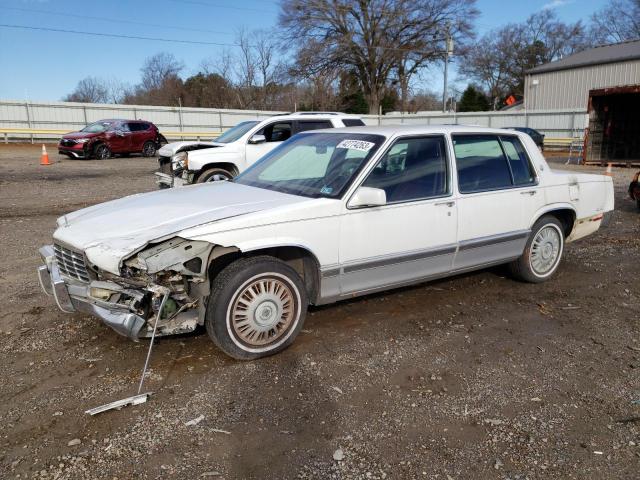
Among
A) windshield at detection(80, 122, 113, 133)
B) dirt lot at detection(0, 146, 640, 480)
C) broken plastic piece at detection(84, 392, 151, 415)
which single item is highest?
windshield at detection(80, 122, 113, 133)

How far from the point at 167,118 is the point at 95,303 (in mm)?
31987

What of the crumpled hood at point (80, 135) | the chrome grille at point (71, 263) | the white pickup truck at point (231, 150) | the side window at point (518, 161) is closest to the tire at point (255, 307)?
the chrome grille at point (71, 263)

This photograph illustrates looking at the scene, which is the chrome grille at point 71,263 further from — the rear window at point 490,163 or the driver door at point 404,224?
the rear window at point 490,163

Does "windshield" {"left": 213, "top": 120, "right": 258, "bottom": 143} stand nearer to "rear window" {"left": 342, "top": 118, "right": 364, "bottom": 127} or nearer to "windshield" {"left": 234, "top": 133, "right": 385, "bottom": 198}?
"rear window" {"left": 342, "top": 118, "right": 364, "bottom": 127}

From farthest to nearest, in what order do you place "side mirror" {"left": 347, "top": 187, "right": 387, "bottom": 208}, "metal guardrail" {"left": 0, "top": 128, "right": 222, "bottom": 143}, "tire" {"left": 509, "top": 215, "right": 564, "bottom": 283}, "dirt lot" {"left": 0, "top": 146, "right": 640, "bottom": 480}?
"metal guardrail" {"left": 0, "top": 128, "right": 222, "bottom": 143}
"tire" {"left": 509, "top": 215, "right": 564, "bottom": 283}
"side mirror" {"left": 347, "top": 187, "right": 387, "bottom": 208}
"dirt lot" {"left": 0, "top": 146, "right": 640, "bottom": 480}

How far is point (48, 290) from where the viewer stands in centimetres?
383

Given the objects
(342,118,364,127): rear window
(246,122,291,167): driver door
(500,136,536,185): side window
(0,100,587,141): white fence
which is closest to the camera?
(500,136,536,185): side window

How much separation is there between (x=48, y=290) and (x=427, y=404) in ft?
9.36

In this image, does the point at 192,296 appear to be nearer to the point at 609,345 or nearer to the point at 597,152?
the point at 609,345

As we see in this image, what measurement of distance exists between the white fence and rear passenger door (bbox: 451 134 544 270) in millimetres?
21350

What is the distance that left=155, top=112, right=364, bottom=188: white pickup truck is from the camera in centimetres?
1030

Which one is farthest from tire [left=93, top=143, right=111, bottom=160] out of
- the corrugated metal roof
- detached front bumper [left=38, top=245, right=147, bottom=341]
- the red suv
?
the corrugated metal roof

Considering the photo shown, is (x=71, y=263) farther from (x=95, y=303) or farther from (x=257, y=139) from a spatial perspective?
(x=257, y=139)

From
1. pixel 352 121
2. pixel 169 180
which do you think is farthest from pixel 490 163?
pixel 169 180
